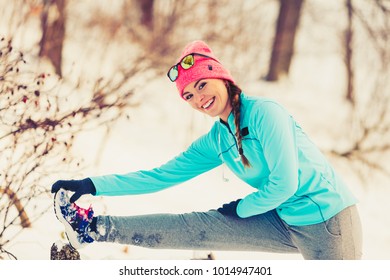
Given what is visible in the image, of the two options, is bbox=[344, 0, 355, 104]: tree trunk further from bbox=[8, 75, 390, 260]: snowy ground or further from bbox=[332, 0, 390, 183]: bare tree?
→ bbox=[8, 75, 390, 260]: snowy ground

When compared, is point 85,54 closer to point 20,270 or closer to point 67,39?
point 67,39

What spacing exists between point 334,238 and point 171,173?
3.25 ft

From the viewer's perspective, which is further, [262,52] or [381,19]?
[262,52]

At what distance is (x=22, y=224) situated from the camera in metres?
3.26

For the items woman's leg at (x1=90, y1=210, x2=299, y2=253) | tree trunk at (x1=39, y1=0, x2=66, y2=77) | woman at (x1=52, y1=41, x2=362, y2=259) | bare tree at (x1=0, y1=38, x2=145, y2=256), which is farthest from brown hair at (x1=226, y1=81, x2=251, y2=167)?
tree trunk at (x1=39, y1=0, x2=66, y2=77)

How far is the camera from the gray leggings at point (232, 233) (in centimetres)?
246

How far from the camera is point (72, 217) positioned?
253 cm

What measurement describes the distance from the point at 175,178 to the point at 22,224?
120 cm

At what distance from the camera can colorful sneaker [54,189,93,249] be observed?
2.52 metres

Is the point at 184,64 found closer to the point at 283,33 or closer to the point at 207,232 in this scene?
the point at 207,232

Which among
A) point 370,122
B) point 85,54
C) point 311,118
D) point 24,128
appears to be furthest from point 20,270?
point 311,118

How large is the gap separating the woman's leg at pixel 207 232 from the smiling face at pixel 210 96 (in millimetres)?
601

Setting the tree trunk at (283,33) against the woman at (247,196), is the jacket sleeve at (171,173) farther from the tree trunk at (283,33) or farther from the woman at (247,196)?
the tree trunk at (283,33)

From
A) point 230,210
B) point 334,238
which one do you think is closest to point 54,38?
point 230,210
